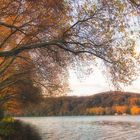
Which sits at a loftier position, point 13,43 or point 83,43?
point 13,43

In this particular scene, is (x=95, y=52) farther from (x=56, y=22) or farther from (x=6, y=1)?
(x=6, y=1)

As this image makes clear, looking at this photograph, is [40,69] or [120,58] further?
[40,69]

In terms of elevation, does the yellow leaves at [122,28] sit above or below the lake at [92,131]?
above

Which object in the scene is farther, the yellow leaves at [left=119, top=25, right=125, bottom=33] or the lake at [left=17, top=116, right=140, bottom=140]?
the lake at [left=17, top=116, right=140, bottom=140]

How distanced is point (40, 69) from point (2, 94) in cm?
1954

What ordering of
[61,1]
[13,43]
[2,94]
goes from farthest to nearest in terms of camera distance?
[2,94] → [13,43] → [61,1]

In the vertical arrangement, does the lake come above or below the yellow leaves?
below

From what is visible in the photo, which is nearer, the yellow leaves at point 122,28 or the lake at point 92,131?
the yellow leaves at point 122,28

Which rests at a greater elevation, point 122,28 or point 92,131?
point 122,28

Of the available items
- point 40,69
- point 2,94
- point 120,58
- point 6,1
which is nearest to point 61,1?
point 6,1

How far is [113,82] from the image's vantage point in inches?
848

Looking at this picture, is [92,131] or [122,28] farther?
[92,131]

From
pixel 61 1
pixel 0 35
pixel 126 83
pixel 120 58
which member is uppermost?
pixel 0 35

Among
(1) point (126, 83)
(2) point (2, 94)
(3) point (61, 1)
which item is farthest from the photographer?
(2) point (2, 94)
